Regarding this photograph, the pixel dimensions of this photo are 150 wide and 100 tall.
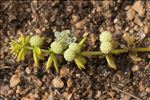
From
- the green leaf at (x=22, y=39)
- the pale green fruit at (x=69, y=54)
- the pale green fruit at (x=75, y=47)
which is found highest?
the green leaf at (x=22, y=39)

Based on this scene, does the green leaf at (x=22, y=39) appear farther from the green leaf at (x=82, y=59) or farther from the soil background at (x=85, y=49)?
the green leaf at (x=82, y=59)

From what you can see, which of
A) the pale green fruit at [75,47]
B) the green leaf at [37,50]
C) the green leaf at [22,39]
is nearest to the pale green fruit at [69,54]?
the pale green fruit at [75,47]

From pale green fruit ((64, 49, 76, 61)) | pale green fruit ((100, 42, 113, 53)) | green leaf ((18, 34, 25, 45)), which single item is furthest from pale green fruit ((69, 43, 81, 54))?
green leaf ((18, 34, 25, 45))

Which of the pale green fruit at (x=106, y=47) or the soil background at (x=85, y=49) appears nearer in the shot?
the pale green fruit at (x=106, y=47)

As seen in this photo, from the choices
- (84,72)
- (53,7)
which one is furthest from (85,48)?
(53,7)

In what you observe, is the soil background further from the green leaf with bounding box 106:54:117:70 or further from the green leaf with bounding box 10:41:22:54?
the green leaf with bounding box 10:41:22:54

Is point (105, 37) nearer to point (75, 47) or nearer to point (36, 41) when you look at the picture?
point (75, 47)

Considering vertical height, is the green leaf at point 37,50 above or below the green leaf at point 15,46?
below

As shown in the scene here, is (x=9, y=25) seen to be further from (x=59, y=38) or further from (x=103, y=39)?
(x=103, y=39)

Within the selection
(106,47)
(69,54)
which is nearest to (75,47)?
(69,54)

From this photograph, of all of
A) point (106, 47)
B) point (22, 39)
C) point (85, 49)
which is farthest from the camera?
point (85, 49)
